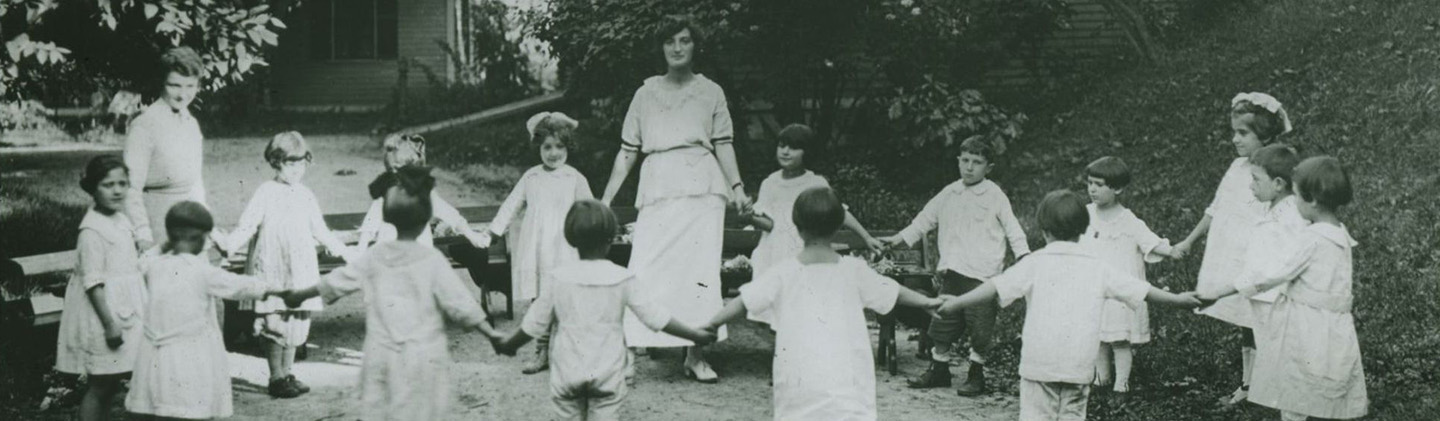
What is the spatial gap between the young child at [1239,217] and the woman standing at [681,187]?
240cm

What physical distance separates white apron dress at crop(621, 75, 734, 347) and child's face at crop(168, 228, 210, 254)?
2497 millimetres

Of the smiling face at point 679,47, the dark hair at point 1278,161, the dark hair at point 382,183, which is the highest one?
the smiling face at point 679,47

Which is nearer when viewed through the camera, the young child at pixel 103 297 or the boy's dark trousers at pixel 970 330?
the young child at pixel 103 297

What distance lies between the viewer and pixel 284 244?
685 centimetres

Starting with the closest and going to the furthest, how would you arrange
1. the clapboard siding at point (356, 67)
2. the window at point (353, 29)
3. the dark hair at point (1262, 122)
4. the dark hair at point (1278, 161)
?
the dark hair at point (1278, 161) < the dark hair at point (1262, 122) < the clapboard siding at point (356, 67) < the window at point (353, 29)

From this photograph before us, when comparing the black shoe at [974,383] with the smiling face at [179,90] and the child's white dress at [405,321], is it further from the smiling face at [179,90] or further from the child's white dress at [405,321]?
the smiling face at [179,90]

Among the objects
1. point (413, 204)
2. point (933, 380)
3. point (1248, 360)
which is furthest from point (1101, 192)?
point (413, 204)

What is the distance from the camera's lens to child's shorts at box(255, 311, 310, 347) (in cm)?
662

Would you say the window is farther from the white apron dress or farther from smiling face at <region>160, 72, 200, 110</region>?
smiling face at <region>160, 72, 200, 110</region>

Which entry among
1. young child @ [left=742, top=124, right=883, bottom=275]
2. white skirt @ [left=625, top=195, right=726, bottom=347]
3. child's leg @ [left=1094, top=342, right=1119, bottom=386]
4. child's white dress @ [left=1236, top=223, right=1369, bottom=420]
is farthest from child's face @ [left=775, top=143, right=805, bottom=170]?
child's white dress @ [left=1236, top=223, right=1369, bottom=420]

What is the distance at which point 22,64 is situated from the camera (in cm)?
721

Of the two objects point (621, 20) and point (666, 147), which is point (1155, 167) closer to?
point (621, 20)

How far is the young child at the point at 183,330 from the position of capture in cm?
495

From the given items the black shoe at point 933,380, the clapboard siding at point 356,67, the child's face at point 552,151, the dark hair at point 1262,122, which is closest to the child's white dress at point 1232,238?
the dark hair at point 1262,122
